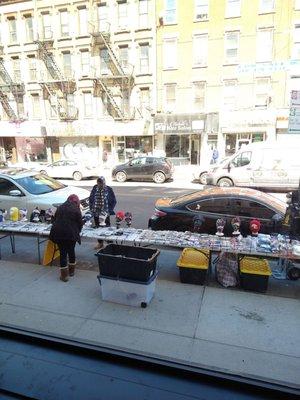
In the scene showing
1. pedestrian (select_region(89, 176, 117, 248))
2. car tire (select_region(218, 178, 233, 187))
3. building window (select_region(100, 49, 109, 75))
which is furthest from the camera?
building window (select_region(100, 49, 109, 75))

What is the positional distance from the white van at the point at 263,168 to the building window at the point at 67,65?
17.0 meters

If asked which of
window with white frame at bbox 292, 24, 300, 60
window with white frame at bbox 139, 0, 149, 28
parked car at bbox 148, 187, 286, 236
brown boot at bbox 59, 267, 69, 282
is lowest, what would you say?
brown boot at bbox 59, 267, 69, 282

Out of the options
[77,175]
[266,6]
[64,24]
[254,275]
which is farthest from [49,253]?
[64,24]

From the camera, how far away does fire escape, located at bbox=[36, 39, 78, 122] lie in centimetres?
2592

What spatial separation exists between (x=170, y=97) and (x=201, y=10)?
6159 mm

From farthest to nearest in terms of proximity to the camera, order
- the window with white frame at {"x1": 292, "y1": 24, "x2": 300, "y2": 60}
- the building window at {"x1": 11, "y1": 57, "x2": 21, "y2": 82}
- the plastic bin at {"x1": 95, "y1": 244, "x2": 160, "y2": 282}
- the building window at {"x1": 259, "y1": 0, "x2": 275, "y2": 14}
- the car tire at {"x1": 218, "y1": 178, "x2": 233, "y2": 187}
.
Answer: the building window at {"x1": 11, "y1": 57, "x2": 21, "y2": 82} → the building window at {"x1": 259, "y1": 0, "x2": 275, "y2": 14} → the window with white frame at {"x1": 292, "y1": 24, "x2": 300, "y2": 60} → the car tire at {"x1": 218, "y1": 178, "x2": 233, "y2": 187} → the plastic bin at {"x1": 95, "y1": 244, "x2": 160, "y2": 282}

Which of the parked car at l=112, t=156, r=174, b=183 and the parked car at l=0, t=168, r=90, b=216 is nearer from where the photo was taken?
the parked car at l=0, t=168, r=90, b=216

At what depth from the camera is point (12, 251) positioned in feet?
23.9

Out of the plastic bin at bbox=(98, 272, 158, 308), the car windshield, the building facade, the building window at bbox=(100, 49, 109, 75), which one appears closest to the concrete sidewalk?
the plastic bin at bbox=(98, 272, 158, 308)

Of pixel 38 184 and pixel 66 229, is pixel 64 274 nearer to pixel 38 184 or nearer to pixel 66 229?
pixel 66 229

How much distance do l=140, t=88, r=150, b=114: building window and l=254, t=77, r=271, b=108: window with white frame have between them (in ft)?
26.1

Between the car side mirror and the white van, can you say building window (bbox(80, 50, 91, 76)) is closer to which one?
the white van

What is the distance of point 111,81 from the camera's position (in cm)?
2492

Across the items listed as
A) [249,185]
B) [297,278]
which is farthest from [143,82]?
[297,278]
